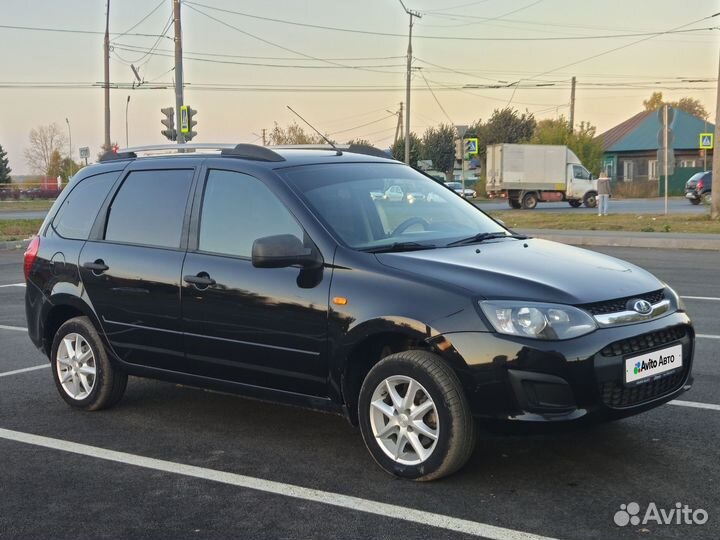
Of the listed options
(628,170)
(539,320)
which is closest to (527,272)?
(539,320)

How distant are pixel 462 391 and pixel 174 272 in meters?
1.98

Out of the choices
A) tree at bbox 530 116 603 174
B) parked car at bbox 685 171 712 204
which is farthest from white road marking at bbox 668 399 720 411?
tree at bbox 530 116 603 174

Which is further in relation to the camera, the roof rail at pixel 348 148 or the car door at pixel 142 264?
the roof rail at pixel 348 148

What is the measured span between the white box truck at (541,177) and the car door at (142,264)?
3671 cm

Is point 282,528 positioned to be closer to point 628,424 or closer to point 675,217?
point 628,424

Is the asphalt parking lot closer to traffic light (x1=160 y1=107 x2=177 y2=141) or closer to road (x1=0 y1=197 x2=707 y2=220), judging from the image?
traffic light (x1=160 y1=107 x2=177 y2=141)

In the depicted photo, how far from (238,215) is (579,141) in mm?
55730

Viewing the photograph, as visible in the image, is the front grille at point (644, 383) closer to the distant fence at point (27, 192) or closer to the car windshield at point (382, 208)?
the car windshield at point (382, 208)

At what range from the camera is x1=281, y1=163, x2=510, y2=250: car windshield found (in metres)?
4.92

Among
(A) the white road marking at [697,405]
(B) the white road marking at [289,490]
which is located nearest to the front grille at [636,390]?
(B) the white road marking at [289,490]

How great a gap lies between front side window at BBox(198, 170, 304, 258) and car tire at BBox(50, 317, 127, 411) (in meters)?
1.16

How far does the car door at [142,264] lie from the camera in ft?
17.6

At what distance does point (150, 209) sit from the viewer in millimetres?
5680

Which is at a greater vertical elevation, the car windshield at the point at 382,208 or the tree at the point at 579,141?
the tree at the point at 579,141
